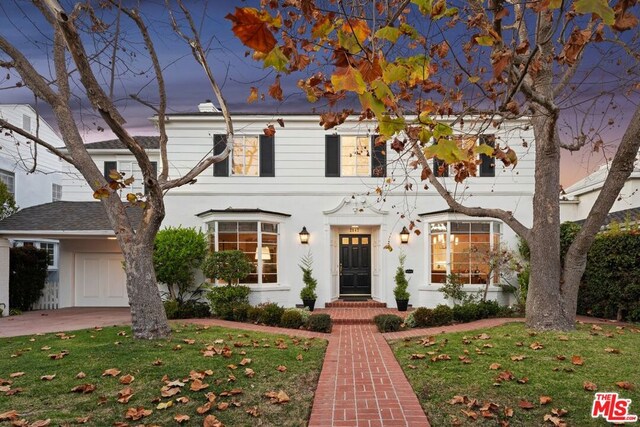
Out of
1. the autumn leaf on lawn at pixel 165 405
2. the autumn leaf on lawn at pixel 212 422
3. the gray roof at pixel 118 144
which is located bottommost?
the autumn leaf on lawn at pixel 212 422

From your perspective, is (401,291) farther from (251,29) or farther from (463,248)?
(251,29)

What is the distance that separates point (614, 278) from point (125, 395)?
12.0 metres

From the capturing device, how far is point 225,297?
1430 cm

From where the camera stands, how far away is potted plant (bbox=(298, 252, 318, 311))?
1530 centimetres

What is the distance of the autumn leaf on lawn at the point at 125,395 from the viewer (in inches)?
221

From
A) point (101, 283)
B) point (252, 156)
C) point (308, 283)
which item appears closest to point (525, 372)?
point (308, 283)

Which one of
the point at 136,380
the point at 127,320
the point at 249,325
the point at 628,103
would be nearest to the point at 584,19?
the point at 628,103

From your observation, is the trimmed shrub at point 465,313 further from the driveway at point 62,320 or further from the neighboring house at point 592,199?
the driveway at point 62,320

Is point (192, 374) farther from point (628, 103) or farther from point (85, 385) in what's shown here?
point (628, 103)

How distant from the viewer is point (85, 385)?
20.1 ft

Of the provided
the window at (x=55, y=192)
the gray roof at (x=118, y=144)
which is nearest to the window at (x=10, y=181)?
the window at (x=55, y=192)

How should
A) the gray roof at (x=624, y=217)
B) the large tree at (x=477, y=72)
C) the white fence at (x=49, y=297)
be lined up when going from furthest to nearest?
1. the white fence at (x=49, y=297)
2. the gray roof at (x=624, y=217)
3. the large tree at (x=477, y=72)

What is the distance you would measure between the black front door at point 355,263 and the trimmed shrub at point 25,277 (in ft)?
36.4

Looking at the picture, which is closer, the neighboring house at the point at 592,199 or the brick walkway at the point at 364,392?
the brick walkway at the point at 364,392
